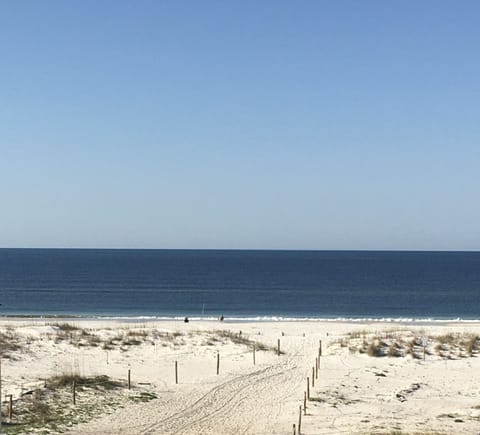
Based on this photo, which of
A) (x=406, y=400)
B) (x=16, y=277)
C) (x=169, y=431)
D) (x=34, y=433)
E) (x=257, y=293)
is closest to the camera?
(x=34, y=433)

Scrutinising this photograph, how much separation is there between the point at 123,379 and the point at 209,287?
3330 inches

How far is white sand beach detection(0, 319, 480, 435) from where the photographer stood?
2236 centimetres

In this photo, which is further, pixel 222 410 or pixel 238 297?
pixel 238 297

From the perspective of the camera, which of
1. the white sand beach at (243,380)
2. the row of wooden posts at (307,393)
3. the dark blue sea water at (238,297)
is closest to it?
the row of wooden posts at (307,393)

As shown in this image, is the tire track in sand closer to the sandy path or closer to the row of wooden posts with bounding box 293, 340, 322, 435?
the sandy path

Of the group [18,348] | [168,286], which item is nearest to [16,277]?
[168,286]

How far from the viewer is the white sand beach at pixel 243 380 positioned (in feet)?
73.4

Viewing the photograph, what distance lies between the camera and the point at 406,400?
26281 millimetres

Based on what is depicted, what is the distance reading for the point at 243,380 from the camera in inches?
1163

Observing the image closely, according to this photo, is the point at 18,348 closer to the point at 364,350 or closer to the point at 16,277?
the point at 364,350

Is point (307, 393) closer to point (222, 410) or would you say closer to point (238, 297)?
point (222, 410)

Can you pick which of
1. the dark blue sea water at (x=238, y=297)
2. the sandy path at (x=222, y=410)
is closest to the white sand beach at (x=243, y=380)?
the sandy path at (x=222, y=410)

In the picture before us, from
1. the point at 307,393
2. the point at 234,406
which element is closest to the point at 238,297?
the point at 307,393

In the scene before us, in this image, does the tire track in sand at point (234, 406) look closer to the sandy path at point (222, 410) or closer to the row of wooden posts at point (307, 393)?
the sandy path at point (222, 410)
